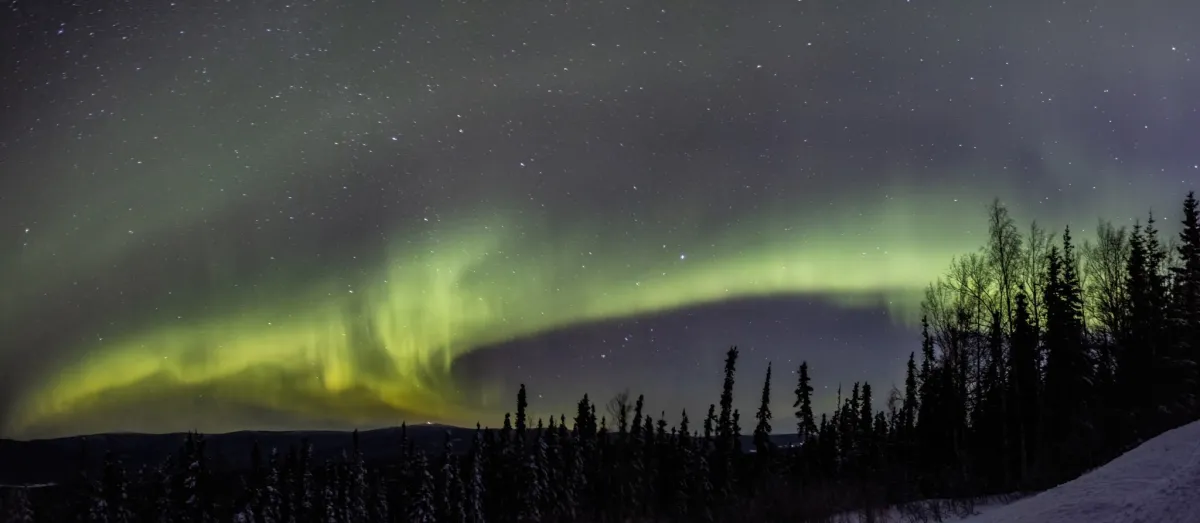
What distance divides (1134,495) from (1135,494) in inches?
2.5

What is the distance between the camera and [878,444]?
82.4 metres

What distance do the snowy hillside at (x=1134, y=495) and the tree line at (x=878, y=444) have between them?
22.9 feet

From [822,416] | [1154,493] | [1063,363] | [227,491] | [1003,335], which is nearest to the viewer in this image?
[1154,493]

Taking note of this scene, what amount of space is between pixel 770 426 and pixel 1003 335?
4694 centimetres

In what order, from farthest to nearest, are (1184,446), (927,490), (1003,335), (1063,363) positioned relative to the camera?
(1063,363) → (1003,335) → (927,490) → (1184,446)

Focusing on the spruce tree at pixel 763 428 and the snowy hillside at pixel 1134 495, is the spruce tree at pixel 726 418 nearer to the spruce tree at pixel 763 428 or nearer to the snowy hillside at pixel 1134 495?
the spruce tree at pixel 763 428

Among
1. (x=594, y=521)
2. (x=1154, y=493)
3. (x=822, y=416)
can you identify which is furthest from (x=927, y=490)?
(x=822, y=416)

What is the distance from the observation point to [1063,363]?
47812mm

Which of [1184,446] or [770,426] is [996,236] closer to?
[1184,446]

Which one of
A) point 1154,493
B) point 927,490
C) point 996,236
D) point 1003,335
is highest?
point 996,236

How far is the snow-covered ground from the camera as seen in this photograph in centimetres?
1243

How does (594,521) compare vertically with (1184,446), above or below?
below

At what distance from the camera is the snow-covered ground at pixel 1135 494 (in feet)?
40.8

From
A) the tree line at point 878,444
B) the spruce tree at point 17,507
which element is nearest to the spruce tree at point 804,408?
the tree line at point 878,444
